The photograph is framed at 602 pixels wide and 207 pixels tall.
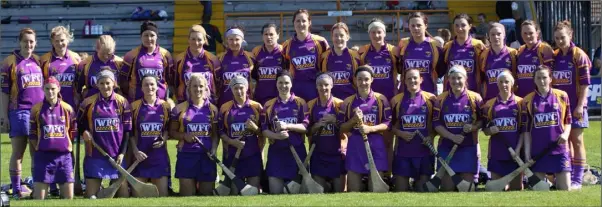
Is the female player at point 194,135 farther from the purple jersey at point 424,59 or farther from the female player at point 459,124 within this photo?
the female player at point 459,124

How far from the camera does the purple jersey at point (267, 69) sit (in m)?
10.8

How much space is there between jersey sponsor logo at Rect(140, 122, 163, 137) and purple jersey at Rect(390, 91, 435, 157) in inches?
83.2

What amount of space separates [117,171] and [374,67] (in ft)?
8.46

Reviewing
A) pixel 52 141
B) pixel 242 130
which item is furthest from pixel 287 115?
pixel 52 141

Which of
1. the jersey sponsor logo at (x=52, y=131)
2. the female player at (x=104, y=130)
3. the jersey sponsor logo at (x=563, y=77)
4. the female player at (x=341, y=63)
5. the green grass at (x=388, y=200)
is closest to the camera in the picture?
the green grass at (x=388, y=200)

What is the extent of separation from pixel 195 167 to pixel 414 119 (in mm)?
2020

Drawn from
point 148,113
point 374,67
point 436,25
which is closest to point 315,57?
point 374,67

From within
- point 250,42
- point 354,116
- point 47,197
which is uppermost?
point 250,42

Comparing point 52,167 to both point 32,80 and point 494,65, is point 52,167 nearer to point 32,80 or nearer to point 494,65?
point 32,80

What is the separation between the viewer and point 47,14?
2059 centimetres

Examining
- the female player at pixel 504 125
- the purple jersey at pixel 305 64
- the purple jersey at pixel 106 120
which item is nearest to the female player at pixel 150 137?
the purple jersey at pixel 106 120

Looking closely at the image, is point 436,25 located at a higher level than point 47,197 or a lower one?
higher

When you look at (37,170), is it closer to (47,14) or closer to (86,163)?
(86,163)

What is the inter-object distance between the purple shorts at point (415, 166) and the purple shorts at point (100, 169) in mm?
2548
